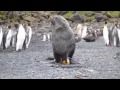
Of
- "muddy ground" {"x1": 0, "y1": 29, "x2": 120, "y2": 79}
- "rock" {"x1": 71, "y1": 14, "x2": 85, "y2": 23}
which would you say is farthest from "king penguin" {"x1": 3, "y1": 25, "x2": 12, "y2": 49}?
"rock" {"x1": 71, "y1": 14, "x2": 85, "y2": 23}

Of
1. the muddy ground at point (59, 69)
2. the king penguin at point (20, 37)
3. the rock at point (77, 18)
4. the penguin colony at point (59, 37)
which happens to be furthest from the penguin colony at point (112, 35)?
the rock at point (77, 18)

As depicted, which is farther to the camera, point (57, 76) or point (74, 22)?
point (74, 22)

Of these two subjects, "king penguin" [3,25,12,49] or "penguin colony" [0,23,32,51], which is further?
"king penguin" [3,25,12,49]

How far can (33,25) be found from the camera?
16844 millimetres

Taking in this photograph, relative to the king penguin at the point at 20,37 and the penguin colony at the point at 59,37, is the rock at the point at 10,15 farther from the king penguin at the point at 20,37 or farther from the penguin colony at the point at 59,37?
the king penguin at the point at 20,37

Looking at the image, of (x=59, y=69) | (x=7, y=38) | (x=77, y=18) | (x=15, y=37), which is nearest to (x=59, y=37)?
(x=59, y=69)

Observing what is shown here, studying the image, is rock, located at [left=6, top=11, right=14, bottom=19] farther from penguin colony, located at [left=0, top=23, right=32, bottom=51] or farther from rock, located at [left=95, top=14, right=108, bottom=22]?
penguin colony, located at [left=0, top=23, right=32, bottom=51]

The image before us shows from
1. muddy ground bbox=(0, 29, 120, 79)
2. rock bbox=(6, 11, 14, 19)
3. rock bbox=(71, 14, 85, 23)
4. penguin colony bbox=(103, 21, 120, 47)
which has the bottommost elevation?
muddy ground bbox=(0, 29, 120, 79)

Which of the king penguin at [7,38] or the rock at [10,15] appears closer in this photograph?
the king penguin at [7,38]

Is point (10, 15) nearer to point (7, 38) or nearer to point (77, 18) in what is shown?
point (77, 18)

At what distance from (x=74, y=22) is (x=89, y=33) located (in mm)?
5331

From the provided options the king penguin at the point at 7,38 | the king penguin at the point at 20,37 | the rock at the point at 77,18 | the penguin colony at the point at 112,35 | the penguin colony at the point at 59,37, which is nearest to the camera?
the penguin colony at the point at 59,37
